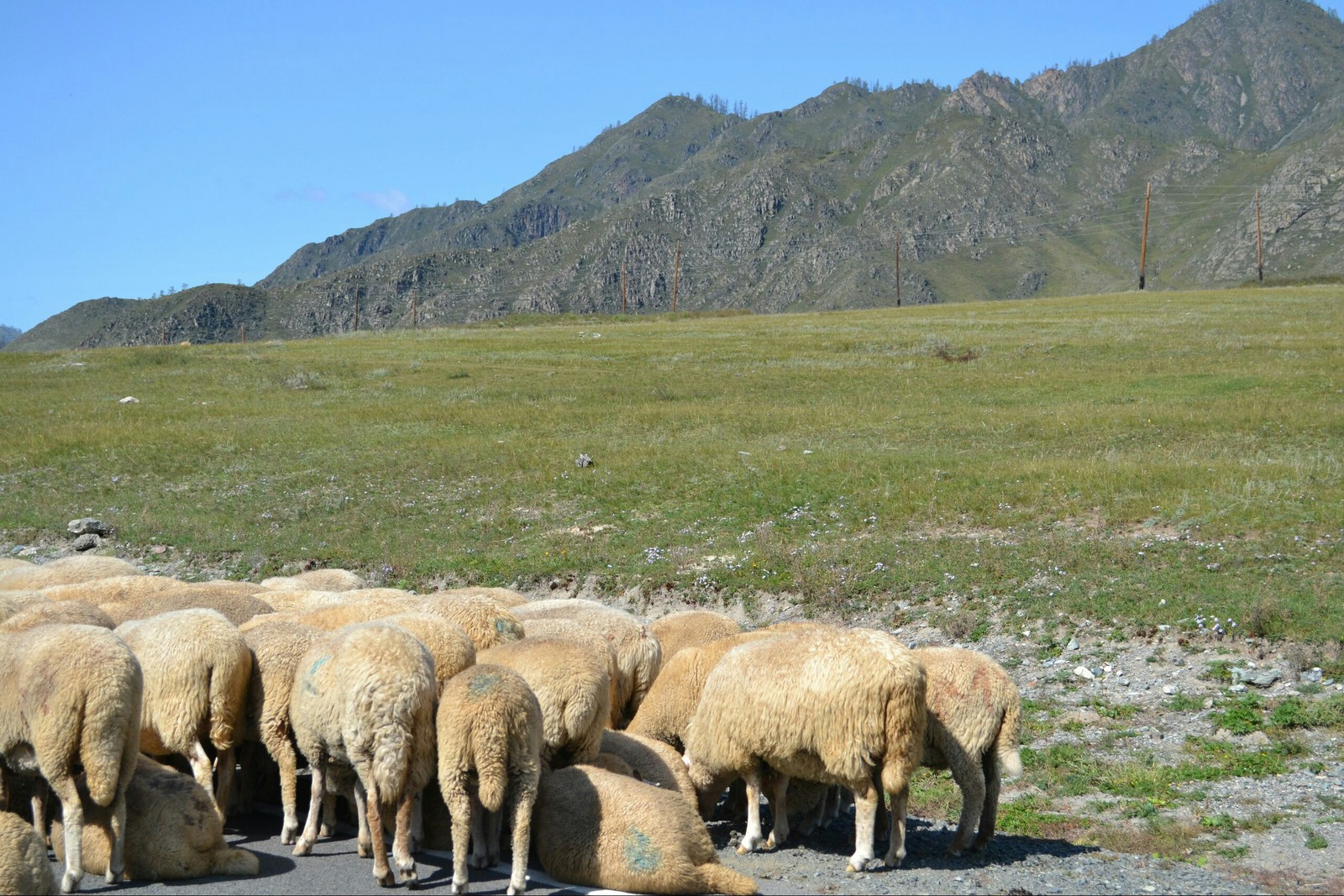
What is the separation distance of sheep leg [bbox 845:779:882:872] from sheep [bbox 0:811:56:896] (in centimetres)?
600

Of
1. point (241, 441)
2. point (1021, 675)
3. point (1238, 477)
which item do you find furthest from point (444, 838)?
point (241, 441)

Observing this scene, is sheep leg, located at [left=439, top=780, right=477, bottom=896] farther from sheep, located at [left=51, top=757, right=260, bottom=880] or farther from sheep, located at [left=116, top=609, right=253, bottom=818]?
sheep, located at [left=116, top=609, right=253, bottom=818]

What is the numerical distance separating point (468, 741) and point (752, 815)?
9.07 ft

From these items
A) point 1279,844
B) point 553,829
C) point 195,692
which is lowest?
point 1279,844

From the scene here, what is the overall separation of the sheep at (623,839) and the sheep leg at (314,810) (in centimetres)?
189

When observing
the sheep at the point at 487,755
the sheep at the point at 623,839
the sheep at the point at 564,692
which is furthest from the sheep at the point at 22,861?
the sheep at the point at 564,692

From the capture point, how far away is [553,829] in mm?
9086

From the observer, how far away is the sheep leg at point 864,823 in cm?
923

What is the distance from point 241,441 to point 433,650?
26.7 meters

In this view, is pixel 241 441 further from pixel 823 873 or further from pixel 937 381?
pixel 823 873

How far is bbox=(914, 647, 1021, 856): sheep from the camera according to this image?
32.1ft

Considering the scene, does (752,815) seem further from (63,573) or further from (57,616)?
(63,573)

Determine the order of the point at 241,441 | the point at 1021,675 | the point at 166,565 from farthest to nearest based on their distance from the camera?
the point at 241,441, the point at 166,565, the point at 1021,675

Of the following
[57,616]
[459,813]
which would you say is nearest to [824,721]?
[459,813]
